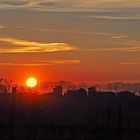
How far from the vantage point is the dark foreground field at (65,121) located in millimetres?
39656

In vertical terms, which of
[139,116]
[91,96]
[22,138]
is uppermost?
[91,96]

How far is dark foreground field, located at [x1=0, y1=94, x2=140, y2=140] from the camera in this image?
130 ft

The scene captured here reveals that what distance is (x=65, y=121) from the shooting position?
6719 cm

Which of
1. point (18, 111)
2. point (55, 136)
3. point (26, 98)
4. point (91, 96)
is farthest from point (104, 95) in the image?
point (55, 136)

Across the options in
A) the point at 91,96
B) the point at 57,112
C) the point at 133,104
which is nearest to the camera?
the point at 57,112

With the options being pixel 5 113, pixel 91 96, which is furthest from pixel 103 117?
pixel 91 96

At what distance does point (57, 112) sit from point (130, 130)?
135 ft

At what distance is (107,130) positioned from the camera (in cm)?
4212

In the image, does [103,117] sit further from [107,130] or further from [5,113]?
[107,130]

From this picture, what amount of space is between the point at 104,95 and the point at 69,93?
22.5 ft

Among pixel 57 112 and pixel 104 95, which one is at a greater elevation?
pixel 104 95

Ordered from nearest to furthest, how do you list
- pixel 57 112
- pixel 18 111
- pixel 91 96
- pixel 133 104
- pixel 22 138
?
pixel 22 138 → pixel 18 111 → pixel 57 112 → pixel 133 104 → pixel 91 96

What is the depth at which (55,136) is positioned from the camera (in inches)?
1842

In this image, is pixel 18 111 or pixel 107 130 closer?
pixel 107 130
